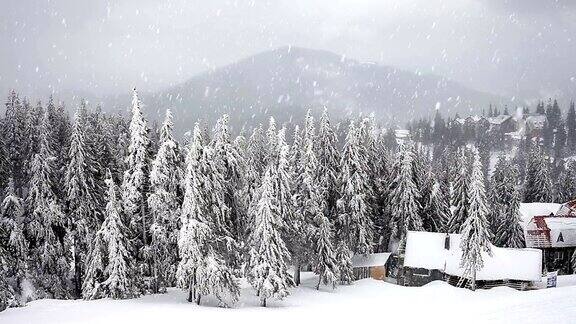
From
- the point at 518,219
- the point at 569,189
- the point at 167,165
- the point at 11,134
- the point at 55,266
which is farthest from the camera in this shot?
the point at 569,189

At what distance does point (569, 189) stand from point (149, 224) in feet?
252

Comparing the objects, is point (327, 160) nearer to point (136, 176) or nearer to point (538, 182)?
point (136, 176)

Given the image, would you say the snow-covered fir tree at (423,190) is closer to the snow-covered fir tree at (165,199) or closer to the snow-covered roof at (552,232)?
the snow-covered roof at (552,232)

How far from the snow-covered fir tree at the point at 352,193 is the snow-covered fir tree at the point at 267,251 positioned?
40.7 feet

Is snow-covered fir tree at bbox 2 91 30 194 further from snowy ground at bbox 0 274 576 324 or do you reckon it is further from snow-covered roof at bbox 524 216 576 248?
snow-covered roof at bbox 524 216 576 248

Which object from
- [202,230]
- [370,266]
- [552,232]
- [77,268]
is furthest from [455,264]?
[77,268]

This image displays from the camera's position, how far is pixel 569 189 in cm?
8700

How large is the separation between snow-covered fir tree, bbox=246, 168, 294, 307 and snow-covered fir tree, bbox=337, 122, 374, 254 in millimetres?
12399

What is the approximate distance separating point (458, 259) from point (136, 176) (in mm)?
32051

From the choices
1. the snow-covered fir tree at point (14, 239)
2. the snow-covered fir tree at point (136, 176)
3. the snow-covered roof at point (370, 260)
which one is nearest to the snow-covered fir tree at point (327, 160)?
the snow-covered roof at point (370, 260)

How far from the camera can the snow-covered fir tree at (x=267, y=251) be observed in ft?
114

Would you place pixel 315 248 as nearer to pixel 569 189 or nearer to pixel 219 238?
pixel 219 238

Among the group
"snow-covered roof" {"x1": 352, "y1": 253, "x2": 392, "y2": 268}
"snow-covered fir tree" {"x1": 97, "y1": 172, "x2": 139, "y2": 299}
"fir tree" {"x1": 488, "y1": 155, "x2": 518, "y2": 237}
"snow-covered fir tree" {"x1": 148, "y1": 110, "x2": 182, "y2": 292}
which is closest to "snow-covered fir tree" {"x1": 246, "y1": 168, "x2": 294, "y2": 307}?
"snow-covered fir tree" {"x1": 148, "y1": 110, "x2": 182, "y2": 292}

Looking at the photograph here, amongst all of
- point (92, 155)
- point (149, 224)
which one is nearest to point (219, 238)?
point (149, 224)
